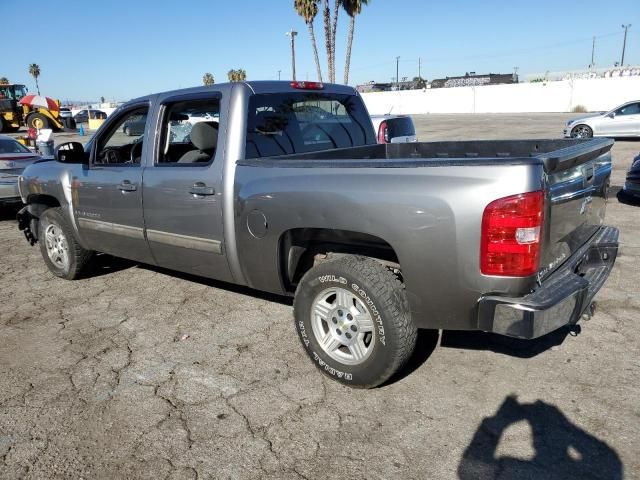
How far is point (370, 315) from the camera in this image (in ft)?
9.57

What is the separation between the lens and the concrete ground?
8.25ft

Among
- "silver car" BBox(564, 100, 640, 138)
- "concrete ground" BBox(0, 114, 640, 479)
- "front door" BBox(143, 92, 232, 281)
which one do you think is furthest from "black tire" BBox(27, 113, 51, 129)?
"front door" BBox(143, 92, 232, 281)

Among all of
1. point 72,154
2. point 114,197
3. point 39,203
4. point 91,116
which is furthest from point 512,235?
point 91,116

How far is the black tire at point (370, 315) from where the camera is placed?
2.83m

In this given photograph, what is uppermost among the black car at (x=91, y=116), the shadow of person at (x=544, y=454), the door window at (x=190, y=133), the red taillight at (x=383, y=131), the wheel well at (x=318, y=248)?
the black car at (x=91, y=116)

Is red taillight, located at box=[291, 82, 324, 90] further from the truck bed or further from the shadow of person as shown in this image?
the shadow of person

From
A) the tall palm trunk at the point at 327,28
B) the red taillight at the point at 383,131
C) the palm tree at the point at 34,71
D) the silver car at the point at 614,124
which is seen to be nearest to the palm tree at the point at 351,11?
the tall palm trunk at the point at 327,28

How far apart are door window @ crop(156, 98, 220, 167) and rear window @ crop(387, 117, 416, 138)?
21.8ft

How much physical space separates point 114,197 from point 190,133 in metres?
1.02

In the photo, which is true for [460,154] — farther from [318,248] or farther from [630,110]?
[630,110]

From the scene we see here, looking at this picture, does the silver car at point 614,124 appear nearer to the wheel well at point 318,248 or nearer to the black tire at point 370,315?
the wheel well at point 318,248

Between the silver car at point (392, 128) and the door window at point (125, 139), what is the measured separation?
19.3 feet

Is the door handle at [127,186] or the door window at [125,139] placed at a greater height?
the door window at [125,139]

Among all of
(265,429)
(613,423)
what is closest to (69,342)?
(265,429)
